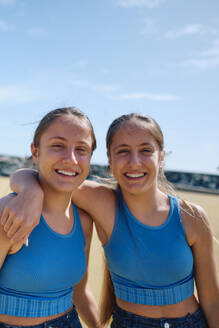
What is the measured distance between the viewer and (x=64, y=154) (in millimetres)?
1858

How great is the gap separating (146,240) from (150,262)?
14 centimetres

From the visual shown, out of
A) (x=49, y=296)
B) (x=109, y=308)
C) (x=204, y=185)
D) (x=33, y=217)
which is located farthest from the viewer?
(x=204, y=185)

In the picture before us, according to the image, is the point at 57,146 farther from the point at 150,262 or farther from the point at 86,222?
the point at 150,262

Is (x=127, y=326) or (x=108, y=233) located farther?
(x=108, y=233)

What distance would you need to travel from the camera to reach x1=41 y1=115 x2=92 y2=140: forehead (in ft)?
6.29

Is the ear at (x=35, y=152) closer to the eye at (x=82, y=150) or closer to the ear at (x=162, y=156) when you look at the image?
the eye at (x=82, y=150)

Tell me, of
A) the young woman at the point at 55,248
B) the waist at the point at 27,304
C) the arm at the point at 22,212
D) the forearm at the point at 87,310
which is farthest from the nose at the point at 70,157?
the forearm at the point at 87,310

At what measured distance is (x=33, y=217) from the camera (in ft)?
5.29

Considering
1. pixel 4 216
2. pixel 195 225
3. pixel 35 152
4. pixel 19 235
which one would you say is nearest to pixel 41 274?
pixel 19 235

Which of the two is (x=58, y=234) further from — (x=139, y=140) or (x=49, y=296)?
(x=139, y=140)

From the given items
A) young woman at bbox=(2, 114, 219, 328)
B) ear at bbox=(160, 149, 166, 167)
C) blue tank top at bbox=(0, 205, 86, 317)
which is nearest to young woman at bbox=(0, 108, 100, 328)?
blue tank top at bbox=(0, 205, 86, 317)

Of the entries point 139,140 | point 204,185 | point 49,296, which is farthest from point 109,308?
point 204,185

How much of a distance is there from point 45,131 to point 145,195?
2.67 ft

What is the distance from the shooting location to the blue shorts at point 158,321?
1.91m
